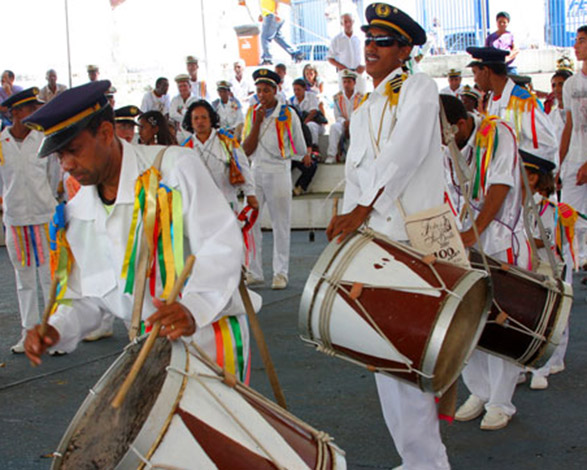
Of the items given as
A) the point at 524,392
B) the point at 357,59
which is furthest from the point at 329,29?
the point at 524,392

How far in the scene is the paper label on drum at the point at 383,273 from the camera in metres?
3.29

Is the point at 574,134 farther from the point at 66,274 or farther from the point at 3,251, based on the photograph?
the point at 3,251

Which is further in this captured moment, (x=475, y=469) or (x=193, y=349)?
(x=475, y=469)

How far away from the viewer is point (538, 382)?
5.24 m

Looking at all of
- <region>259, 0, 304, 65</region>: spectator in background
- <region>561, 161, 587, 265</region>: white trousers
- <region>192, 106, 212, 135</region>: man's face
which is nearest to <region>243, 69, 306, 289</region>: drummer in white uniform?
<region>192, 106, 212, 135</region>: man's face

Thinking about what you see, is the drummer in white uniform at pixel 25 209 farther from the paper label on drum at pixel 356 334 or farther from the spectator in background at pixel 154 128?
the paper label on drum at pixel 356 334

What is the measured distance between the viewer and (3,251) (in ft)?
43.1

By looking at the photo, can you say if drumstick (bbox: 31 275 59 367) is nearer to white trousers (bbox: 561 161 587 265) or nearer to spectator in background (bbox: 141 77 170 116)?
white trousers (bbox: 561 161 587 265)

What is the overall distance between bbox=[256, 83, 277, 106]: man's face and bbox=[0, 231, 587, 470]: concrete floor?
301 cm

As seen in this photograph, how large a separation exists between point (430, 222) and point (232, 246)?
1.15 meters

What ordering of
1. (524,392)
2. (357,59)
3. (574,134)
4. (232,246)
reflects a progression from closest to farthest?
(232,246) → (524,392) → (574,134) → (357,59)

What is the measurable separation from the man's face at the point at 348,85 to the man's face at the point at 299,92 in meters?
1.11

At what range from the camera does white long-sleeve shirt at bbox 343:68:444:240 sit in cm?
362

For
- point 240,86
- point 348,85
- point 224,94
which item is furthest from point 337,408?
point 240,86
